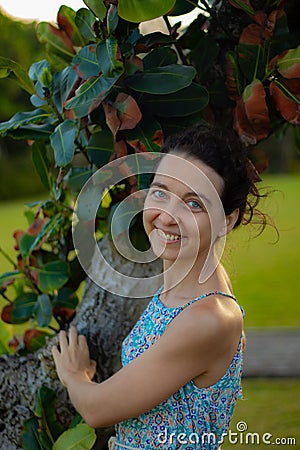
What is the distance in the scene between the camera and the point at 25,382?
1823mm

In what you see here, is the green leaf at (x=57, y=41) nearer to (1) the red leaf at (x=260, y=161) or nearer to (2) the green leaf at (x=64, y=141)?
(2) the green leaf at (x=64, y=141)

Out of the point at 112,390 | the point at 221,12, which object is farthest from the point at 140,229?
the point at 221,12

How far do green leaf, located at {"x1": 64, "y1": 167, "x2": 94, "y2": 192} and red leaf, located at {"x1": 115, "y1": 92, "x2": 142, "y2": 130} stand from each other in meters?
0.22

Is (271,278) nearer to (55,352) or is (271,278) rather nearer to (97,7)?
(55,352)

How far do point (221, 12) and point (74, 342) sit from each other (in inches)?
32.8

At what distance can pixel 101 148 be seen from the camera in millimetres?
1615

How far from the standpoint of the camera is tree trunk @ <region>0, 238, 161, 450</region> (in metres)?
1.76

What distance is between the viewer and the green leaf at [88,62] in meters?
1.52

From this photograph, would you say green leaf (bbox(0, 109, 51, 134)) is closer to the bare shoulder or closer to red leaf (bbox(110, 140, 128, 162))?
red leaf (bbox(110, 140, 128, 162))

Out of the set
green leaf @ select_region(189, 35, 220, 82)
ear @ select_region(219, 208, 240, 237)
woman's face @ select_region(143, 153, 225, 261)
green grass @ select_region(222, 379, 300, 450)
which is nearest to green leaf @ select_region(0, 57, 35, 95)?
green leaf @ select_region(189, 35, 220, 82)

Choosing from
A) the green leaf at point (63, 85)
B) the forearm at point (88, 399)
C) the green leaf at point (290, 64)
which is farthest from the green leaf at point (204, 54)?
the forearm at point (88, 399)

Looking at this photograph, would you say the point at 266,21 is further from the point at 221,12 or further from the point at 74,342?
the point at 74,342

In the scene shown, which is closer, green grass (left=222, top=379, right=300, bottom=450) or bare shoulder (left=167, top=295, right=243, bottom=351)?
bare shoulder (left=167, top=295, right=243, bottom=351)

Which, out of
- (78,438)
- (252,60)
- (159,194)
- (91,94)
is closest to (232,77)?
(252,60)
